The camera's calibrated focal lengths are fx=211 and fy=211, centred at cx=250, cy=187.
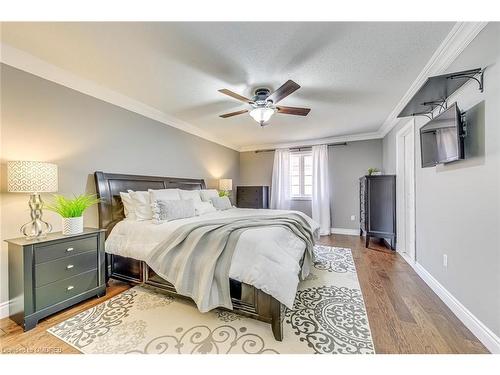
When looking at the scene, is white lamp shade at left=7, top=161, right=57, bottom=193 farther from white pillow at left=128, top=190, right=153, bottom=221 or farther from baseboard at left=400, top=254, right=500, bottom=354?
baseboard at left=400, top=254, right=500, bottom=354

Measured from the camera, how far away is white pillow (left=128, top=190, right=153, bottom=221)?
2699 millimetres

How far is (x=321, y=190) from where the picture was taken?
5.39 metres

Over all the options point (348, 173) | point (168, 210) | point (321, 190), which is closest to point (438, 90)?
point (168, 210)

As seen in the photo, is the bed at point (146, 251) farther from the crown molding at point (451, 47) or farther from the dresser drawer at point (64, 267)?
the crown molding at point (451, 47)

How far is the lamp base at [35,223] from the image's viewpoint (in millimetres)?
1973

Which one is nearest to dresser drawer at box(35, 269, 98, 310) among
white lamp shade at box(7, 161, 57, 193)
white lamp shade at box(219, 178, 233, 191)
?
white lamp shade at box(7, 161, 57, 193)

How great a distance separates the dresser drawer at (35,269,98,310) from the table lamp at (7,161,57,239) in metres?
0.48

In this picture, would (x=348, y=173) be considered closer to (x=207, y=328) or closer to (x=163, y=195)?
(x=163, y=195)

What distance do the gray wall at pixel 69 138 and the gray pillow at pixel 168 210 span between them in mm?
830

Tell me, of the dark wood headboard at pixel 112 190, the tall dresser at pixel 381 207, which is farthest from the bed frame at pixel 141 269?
the tall dresser at pixel 381 207

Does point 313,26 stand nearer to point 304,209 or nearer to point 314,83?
point 314,83

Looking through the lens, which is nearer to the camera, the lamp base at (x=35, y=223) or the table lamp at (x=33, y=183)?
the table lamp at (x=33, y=183)
